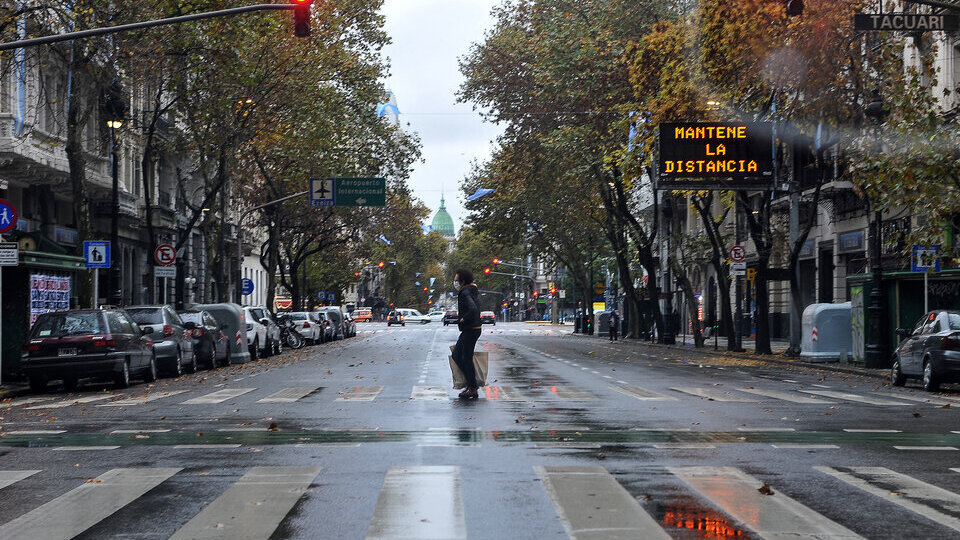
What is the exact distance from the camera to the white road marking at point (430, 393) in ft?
61.7

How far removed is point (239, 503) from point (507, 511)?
5.99ft

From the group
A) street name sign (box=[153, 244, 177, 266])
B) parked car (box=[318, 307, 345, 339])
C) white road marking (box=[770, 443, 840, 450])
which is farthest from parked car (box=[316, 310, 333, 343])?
white road marking (box=[770, 443, 840, 450])

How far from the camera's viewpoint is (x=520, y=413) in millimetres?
16000

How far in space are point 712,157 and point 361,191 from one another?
24.6 m

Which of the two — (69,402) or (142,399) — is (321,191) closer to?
(142,399)

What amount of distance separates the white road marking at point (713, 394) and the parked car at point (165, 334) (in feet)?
36.1

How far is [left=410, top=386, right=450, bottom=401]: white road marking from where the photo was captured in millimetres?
18812

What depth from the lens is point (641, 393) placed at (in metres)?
20.2

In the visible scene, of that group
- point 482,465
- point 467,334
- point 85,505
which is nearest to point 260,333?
point 467,334

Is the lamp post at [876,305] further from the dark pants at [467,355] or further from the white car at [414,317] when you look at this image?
the white car at [414,317]

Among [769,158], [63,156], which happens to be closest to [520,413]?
[769,158]

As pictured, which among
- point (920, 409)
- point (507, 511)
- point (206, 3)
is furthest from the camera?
point (206, 3)

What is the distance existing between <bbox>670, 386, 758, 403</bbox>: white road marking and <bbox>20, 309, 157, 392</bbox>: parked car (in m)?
9.92

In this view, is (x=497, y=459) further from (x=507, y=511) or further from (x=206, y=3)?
(x=206, y=3)
